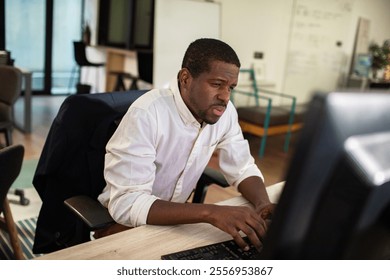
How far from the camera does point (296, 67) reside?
497 centimetres

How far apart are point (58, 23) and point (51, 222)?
10.8 feet

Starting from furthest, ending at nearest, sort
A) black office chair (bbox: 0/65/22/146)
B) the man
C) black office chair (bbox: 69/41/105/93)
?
black office chair (bbox: 69/41/105/93)
black office chair (bbox: 0/65/22/146)
the man

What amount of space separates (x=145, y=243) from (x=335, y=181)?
58 cm

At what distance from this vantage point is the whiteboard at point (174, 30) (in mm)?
3467

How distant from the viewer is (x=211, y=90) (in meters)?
1.13

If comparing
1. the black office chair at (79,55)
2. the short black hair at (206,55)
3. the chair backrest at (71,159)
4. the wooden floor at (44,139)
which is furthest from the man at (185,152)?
the black office chair at (79,55)

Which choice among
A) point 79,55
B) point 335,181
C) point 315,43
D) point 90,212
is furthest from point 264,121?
point 335,181

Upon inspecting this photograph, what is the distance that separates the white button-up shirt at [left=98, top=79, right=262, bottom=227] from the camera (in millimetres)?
1019

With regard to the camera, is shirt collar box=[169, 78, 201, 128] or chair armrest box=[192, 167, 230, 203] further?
chair armrest box=[192, 167, 230, 203]

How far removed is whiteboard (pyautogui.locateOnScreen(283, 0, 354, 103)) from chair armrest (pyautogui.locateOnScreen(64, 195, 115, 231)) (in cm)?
402

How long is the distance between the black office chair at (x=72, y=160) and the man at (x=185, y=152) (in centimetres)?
10

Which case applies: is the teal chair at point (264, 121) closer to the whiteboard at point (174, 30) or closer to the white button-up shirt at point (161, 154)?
the whiteboard at point (174, 30)

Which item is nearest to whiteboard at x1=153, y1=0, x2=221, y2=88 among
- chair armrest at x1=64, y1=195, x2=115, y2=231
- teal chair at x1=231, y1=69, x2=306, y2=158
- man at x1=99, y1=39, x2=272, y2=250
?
teal chair at x1=231, y1=69, x2=306, y2=158

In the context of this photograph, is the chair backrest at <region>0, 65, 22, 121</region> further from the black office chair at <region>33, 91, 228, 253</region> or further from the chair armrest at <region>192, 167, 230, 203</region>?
the chair armrest at <region>192, 167, 230, 203</region>
